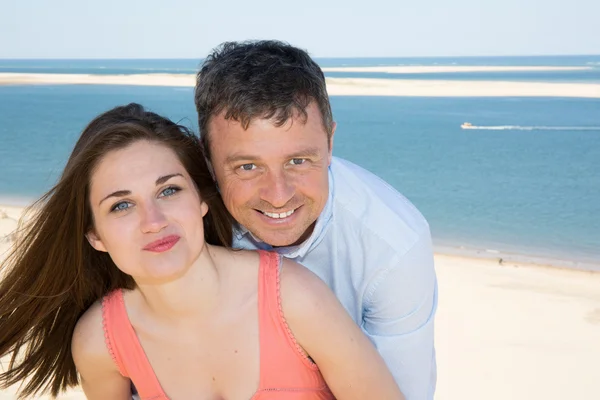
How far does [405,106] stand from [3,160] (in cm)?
2072

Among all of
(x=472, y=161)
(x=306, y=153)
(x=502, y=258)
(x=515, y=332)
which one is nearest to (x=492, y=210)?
(x=502, y=258)

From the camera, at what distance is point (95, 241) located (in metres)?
2.71

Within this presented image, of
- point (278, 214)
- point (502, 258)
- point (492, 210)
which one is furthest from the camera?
point (492, 210)

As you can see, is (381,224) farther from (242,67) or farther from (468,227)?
(468,227)

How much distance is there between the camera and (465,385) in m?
4.90

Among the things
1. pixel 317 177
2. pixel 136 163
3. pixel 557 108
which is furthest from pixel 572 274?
pixel 557 108

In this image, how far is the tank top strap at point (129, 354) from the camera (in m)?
2.78

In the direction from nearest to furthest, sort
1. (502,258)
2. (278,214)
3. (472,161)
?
(278,214) → (502,258) → (472,161)

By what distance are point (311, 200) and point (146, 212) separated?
0.70 meters

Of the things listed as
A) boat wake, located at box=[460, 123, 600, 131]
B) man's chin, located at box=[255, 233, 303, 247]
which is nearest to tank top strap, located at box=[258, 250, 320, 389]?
man's chin, located at box=[255, 233, 303, 247]

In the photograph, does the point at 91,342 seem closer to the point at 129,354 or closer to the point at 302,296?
the point at 129,354

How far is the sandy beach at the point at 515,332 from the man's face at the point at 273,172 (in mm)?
2207

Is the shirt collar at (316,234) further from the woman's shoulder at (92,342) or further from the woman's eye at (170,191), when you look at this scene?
the woman's shoulder at (92,342)

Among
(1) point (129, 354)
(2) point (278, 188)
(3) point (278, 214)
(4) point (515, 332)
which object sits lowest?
(4) point (515, 332)
